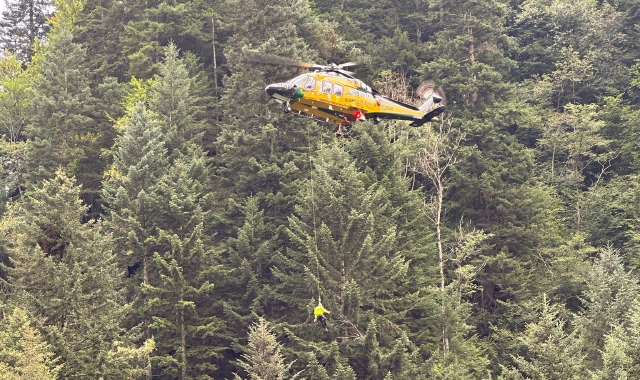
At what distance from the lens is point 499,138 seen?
3928 centimetres

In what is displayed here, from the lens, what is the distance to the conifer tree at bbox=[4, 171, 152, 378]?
23.9 m

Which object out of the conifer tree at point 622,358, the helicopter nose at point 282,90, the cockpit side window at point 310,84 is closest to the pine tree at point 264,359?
the helicopter nose at point 282,90

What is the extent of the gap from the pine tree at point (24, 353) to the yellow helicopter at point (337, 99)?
10734 mm

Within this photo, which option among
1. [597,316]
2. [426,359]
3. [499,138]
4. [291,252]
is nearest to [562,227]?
[499,138]

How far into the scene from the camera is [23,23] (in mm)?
56531

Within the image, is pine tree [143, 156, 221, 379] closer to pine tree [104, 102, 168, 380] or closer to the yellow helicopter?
pine tree [104, 102, 168, 380]

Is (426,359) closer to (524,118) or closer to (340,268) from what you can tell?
(340,268)

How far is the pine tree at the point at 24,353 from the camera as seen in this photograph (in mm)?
21156

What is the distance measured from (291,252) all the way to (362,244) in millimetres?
3154

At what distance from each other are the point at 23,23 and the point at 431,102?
4194cm

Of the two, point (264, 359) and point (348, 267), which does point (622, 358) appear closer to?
point (348, 267)

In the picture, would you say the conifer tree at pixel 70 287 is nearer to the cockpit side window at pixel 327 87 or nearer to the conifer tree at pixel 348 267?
the conifer tree at pixel 348 267

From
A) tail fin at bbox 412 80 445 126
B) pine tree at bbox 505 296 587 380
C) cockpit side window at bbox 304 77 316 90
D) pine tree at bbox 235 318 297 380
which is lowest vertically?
pine tree at bbox 235 318 297 380

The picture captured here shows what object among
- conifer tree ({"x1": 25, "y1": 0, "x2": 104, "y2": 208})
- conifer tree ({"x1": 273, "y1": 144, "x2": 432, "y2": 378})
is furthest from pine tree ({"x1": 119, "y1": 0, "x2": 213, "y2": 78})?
conifer tree ({"x1": 273, "y1": 144, "x2": 432, "y2": 378})
